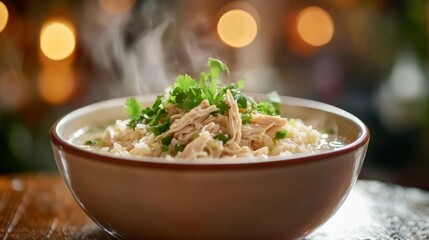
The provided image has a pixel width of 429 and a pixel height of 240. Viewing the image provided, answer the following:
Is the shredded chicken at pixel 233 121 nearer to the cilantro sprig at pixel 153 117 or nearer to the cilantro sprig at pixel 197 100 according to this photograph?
the cilantro sprig at pixel 197 100

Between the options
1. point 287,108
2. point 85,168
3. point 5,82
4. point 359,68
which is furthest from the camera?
point 359,68

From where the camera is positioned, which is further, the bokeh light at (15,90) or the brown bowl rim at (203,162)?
the bokeh light at (15,90)

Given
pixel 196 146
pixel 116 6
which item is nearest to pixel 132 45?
pixel 116 6

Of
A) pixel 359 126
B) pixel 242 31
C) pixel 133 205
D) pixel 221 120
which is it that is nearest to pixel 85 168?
pixel 133 205

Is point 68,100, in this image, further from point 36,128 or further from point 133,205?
point 133,205

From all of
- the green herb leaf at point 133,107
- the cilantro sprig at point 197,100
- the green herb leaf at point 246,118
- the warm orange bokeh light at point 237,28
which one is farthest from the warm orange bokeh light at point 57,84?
the green herb leaf at point 246,118

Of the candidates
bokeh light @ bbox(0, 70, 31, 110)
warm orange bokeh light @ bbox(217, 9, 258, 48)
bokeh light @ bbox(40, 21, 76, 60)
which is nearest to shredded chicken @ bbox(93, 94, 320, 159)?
bokeh light @ bbox(0, 70, 31, 110)

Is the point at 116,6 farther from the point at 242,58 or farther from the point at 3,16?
the point at 242,58
